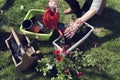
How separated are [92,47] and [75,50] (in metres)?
0.41

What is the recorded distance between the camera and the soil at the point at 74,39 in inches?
229

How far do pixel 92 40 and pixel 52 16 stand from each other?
1142 millimetres

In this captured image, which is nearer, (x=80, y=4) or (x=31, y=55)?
(x=31, y=55)

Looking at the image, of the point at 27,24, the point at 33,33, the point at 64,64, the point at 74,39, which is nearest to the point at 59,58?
Answer: the point at 64,64

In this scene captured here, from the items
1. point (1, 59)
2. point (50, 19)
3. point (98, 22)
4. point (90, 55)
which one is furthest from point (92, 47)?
point (1, 59)

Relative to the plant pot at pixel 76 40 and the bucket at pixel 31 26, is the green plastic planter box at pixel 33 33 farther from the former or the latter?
the plant pot at pixel 76 40

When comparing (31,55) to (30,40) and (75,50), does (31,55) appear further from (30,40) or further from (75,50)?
(75,50)

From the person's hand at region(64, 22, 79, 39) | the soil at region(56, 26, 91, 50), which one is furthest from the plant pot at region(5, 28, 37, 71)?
the person's hand at region(64, 22, 79, 39)

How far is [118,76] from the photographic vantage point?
564cm

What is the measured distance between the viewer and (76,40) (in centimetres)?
597

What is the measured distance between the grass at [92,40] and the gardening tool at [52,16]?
0.46 metres

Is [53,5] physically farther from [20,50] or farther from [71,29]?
[20,50]

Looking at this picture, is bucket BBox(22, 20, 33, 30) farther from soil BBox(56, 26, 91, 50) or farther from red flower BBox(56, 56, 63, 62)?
red flower BBox(56, 56, 63, 62)

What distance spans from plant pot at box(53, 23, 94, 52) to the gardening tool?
0.75 feet
